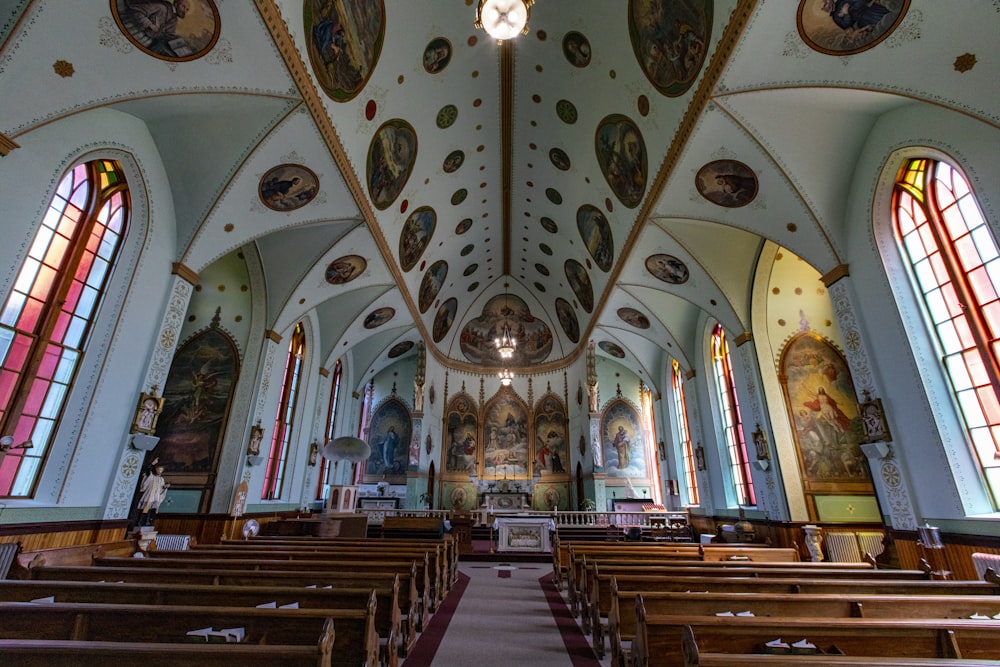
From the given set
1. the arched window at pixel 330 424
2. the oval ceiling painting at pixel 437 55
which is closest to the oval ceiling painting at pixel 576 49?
the oval ceiling painting at pixel 437 55

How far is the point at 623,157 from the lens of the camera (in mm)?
12008

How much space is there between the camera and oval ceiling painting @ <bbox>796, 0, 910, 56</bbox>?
6.41 meters

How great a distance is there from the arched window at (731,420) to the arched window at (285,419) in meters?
13.7

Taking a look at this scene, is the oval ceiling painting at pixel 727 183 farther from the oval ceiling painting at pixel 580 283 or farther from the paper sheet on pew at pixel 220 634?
the paper sheet on pew at pixel 220 634

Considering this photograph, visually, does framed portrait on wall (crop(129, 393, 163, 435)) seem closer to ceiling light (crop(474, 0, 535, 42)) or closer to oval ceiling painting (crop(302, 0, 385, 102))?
oval ceiling painting (crop(302, 0, 385, 102))

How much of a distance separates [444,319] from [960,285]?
64.2 ft

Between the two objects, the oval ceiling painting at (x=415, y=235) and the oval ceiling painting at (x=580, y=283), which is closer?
the oval ceiling painting at (x=415, y=235)

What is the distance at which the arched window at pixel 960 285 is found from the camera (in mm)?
7125

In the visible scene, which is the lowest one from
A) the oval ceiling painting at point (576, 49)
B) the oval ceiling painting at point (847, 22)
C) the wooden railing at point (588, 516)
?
the wooden railing at point (588, 516)

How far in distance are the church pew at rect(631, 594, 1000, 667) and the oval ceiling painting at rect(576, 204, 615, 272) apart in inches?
506

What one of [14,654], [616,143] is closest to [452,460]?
[616,143]

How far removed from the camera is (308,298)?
44.3 ft

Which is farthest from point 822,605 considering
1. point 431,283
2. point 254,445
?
point 431,283

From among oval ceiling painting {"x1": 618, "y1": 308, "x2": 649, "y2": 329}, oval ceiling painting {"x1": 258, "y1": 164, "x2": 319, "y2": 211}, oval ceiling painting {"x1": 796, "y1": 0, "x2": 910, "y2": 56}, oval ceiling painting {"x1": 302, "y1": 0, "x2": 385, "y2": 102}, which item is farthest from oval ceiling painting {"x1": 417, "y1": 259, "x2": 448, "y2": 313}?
oval ceiling painting {"x1": 796, "y1": 0, "x2": 910, "y2": 56}
